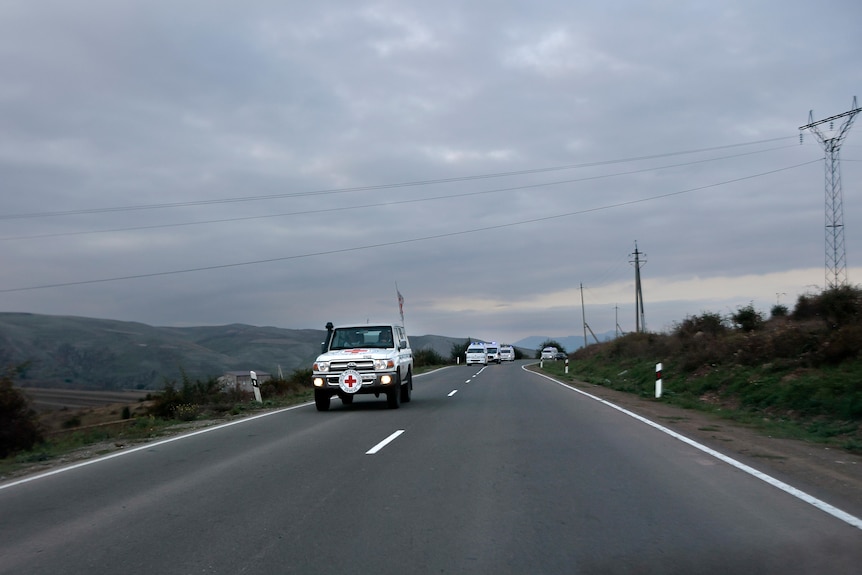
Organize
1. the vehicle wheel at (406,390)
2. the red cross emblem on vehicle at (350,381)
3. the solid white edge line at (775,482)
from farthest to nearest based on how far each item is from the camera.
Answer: the vehicle wheel at (406,390)
the red cross emblem on vehicle at (350,381)
the solid white edge line at (775,482)

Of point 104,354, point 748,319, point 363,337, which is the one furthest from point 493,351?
point 363,337

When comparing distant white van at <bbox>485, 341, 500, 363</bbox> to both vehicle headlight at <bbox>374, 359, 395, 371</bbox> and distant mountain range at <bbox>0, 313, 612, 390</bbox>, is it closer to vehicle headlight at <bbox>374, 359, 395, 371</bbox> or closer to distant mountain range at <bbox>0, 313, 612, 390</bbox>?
distant mountain range at <bbox>0, 313, 612, 390</bbox>

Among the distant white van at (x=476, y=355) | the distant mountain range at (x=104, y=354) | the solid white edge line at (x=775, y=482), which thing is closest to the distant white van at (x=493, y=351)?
the distant white van at (x=476, y=355)

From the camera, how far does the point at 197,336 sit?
8444cm

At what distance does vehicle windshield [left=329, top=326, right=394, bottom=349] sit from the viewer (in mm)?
19661

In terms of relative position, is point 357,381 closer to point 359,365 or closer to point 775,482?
point 359,365

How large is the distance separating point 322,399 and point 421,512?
39.7ft

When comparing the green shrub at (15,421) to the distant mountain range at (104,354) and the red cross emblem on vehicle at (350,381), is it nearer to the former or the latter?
the red cross emblem on vehicle at (350,381)

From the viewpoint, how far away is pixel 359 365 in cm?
1823

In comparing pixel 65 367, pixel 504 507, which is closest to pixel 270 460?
pixel 504 507

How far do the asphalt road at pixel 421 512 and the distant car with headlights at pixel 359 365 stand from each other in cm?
555

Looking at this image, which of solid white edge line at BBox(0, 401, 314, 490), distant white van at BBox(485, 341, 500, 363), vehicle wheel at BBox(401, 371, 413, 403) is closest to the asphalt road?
solid white edge line at BBox(0, 401, 314, 490)

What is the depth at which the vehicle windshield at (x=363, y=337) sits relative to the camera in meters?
19.7

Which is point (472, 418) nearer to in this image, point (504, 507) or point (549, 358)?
point (504, 507)
